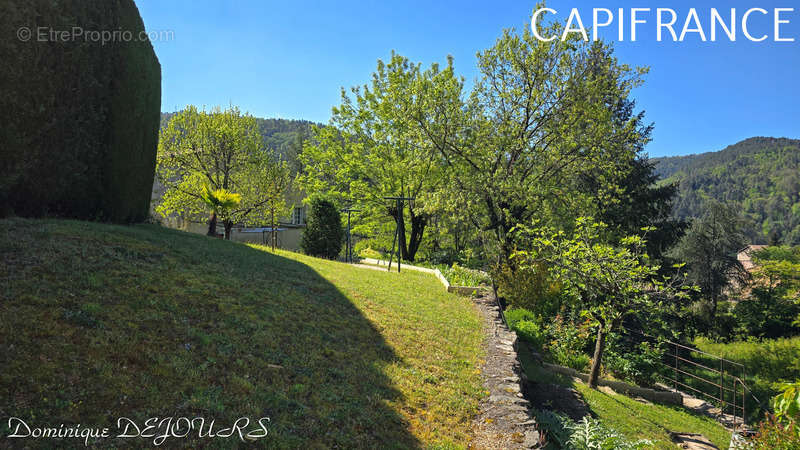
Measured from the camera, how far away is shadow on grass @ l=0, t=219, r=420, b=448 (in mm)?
3264

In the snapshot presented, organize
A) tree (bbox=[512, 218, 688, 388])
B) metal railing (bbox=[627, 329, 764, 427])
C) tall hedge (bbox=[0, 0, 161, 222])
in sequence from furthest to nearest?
metal railing (bbox=[627, 329, 764, 427]), tree (bbox=[512, 218, 688, 388]), tall hedge (bbox=[0, 0, 161, 222])

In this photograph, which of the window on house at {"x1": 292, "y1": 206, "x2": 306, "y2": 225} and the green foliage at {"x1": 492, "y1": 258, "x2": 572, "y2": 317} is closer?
the green foliage at {"x1": 492, "y1": 258, "x2": 572, "y2": 317}

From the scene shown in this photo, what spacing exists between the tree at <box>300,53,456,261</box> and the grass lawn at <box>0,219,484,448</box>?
40.9 feet

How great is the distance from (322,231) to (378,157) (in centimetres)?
508

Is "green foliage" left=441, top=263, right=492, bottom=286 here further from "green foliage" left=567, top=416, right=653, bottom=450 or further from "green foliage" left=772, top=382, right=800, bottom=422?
"green foliage" left=772, top=382, right=800, bottom=422

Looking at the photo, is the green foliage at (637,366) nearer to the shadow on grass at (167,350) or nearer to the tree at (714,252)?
the shadow on grass at (167,350)

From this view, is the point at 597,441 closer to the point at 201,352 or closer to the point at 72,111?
the point at 201,352

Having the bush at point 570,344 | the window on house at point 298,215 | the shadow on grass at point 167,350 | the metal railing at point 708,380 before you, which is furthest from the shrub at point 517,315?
the window on house at point 298,215

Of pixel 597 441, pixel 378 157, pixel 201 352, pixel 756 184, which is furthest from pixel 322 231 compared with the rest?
pixel 756 184

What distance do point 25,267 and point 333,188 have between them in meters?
17.2

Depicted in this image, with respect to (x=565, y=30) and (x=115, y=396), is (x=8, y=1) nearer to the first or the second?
(x=115, y=396)

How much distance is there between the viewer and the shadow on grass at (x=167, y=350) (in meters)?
3.26

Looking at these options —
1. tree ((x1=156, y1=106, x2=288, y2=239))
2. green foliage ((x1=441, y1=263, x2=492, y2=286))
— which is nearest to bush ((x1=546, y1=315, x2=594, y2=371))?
green foliage ((x1=441, y1=263, x2=492, y2=286))

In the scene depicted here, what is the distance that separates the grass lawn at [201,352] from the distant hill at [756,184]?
9635 cm
